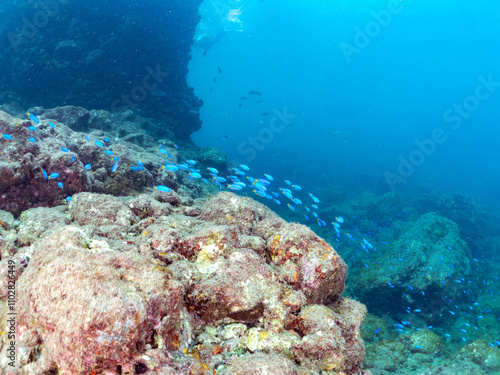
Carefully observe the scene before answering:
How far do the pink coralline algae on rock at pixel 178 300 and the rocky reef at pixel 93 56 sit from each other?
47.2 ft

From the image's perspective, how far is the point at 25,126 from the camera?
652 cm

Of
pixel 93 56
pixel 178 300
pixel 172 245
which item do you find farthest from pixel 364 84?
pixel 178 300

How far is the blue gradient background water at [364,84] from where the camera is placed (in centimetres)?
5331

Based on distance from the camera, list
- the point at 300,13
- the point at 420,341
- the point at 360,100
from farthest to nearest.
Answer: the point at 360,100, the point at 300,13, the point at 420,341

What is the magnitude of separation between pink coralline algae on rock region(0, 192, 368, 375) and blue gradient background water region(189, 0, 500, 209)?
26.8 meters

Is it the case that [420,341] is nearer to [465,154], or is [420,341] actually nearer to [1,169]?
[1,169]

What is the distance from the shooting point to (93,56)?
55.7 feet

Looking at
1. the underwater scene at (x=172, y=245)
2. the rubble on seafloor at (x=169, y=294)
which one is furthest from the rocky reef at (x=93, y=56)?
the rubble on seafloor at (x=169, y=294)

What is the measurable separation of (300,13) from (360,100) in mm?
120348

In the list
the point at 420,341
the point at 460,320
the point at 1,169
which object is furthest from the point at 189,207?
the point at 460,320

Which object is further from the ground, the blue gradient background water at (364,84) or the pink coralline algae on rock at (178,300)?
the blue gradient background water at (364,84)

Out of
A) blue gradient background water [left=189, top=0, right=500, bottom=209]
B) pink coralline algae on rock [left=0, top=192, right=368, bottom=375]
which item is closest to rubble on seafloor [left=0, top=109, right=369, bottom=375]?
pink coralline algae on rock [left=0, top=192, right=368, bottom=375]

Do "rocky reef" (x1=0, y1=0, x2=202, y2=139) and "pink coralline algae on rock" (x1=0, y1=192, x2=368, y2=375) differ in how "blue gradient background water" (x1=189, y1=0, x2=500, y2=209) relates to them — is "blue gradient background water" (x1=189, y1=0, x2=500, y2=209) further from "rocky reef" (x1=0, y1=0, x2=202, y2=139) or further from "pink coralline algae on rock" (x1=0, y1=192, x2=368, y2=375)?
"pink coralline algae on rock" (x1=0, y1=192, x2=368, y2=375)

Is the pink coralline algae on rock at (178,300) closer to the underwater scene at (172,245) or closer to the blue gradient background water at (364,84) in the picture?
the underwater scene at (172,245)
